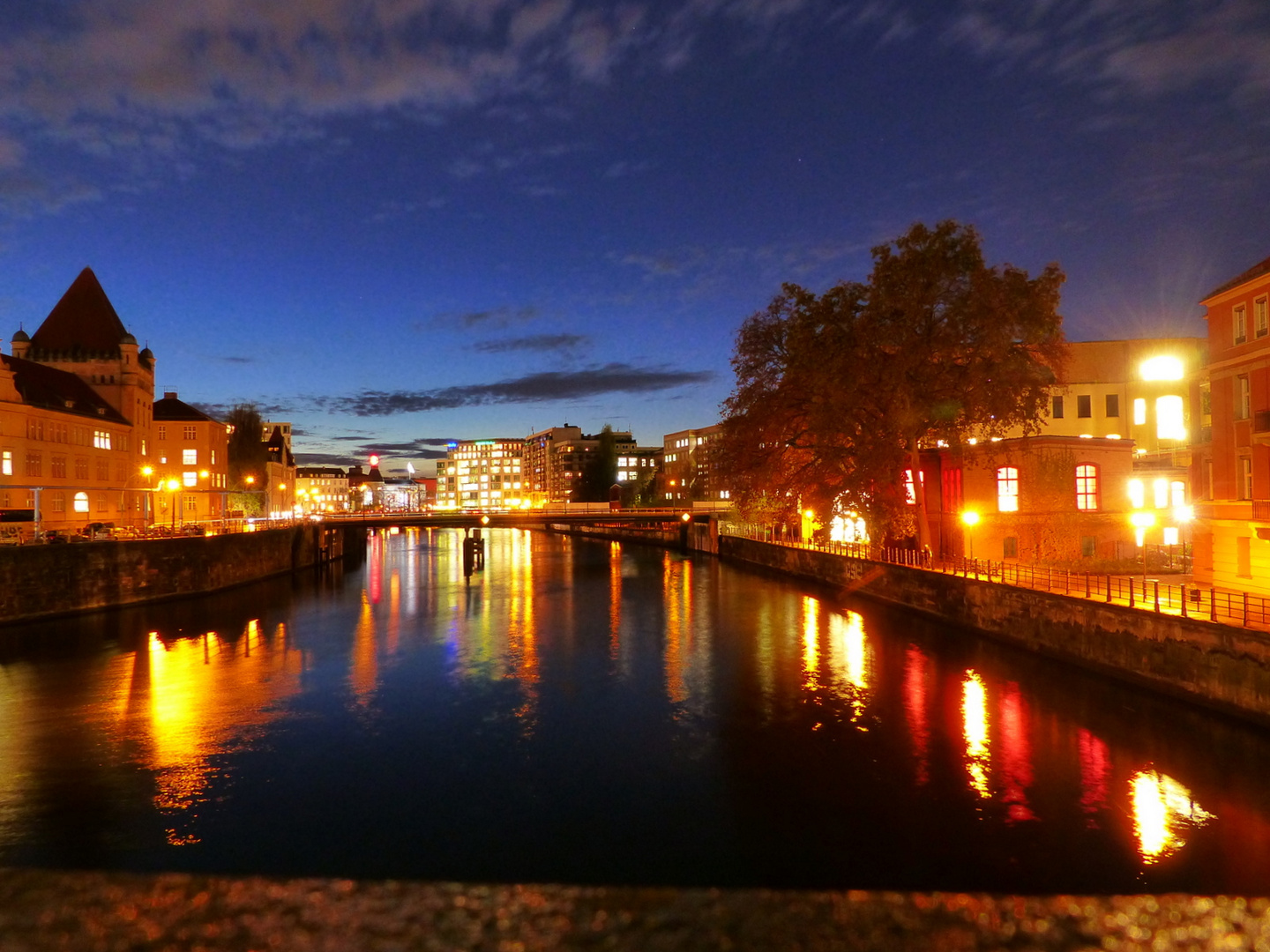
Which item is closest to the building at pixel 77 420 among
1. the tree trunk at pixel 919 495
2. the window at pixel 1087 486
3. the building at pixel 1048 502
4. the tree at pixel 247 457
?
the tree at pixel 247 457

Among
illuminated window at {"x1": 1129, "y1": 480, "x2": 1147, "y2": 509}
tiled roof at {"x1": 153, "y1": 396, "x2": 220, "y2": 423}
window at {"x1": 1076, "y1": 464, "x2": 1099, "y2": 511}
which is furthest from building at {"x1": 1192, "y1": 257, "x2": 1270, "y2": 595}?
tiled roof at {"x1": 153, "y1": 396, "x2": 220, "y2": 423}

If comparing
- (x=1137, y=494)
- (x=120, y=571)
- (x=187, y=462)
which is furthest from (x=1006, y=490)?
(x=187, y=462)

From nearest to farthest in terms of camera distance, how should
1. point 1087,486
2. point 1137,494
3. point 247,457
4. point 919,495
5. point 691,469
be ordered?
point 919,495 → point 1087,486 → point 1137,494 → point 247,457 → point 691,469

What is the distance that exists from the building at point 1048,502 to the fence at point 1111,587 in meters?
2.79

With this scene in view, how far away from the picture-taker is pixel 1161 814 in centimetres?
1518

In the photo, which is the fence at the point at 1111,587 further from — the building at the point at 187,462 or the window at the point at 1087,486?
the building at the point at 187,462

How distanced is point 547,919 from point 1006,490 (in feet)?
136

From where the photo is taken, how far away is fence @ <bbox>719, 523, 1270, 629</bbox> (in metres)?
20.8

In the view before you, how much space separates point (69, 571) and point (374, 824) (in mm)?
33113

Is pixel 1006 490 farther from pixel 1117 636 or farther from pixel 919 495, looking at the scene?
pixel 1117 636

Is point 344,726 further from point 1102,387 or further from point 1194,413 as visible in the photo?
point 1102,387

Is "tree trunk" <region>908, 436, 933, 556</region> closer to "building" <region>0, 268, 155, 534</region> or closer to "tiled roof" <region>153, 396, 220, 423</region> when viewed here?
"building" <region>0, 268, 155, 534</region>

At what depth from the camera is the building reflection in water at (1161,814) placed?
1379cm

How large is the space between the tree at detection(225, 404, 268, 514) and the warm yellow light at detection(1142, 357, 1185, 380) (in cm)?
8712
